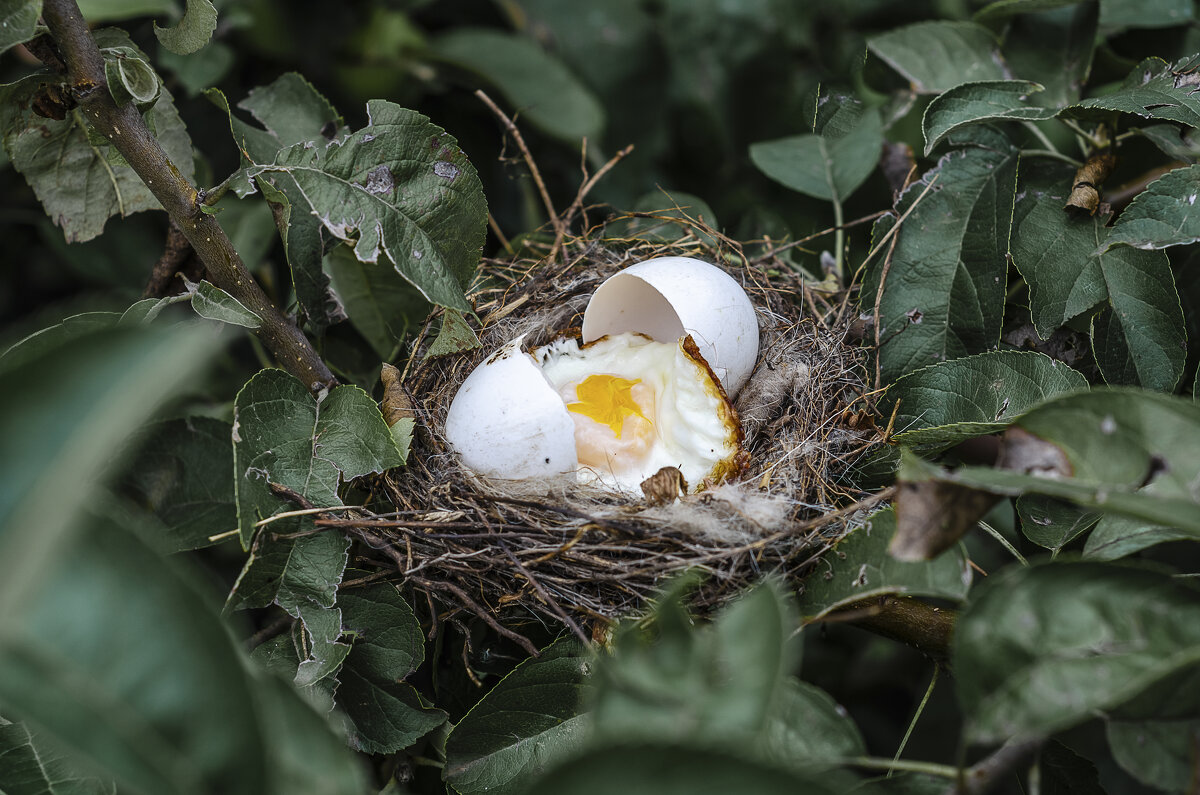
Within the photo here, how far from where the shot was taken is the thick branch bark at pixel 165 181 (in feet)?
2.48

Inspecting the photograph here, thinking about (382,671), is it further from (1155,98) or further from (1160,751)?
(1155,98)

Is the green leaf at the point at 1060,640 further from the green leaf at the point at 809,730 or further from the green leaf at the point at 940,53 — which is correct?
the green leaf at the point at 940,53

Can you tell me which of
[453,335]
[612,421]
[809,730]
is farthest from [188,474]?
[809,730]

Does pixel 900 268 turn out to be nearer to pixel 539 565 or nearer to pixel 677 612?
pixel 539 565

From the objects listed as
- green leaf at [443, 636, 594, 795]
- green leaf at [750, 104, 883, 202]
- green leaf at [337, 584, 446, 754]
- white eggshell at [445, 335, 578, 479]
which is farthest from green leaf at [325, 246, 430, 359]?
green leaf at [750, 104, 883, 202]

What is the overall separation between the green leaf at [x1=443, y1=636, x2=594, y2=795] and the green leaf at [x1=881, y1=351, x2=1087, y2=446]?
455 millimetres

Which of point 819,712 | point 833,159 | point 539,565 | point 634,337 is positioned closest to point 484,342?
point 634,337

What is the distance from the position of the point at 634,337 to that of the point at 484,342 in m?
0.27

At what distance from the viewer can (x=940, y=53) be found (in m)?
1.25

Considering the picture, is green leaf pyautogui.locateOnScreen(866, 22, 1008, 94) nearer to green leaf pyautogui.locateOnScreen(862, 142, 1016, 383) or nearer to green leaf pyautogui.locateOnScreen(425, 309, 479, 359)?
green leaf pyautogui.locateOnScreen(862, 142, 1016, 383)

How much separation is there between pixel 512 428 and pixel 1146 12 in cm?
116

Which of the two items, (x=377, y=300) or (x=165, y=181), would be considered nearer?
(x=165, y=181)

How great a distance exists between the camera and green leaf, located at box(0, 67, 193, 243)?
950mm

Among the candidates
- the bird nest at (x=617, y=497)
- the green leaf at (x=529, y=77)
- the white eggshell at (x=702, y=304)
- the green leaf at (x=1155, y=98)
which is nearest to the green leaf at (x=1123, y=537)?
the bird nest at (x=617, y=497)
